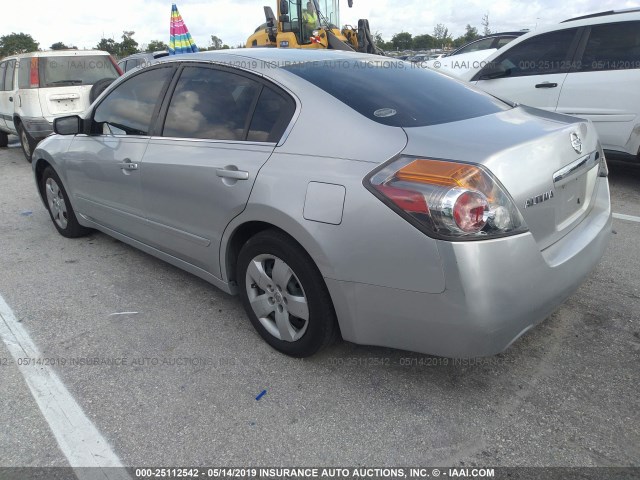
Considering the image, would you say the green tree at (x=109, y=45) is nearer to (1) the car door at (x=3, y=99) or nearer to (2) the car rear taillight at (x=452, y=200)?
(1) the car door at (x=3, y=99)

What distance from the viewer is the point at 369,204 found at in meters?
2.18

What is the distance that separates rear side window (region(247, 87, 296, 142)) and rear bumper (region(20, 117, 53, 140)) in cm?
686

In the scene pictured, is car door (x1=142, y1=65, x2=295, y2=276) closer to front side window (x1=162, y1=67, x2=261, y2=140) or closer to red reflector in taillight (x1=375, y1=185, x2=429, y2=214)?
front side window (x1=162, y1=67, x2=261, y2=140)

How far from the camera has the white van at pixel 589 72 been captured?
17.6 feet

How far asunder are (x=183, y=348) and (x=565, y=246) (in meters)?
2.07

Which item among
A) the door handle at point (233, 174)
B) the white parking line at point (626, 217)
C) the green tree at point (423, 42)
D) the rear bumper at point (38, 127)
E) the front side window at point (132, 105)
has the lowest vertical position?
the green tree at point (423, 42)

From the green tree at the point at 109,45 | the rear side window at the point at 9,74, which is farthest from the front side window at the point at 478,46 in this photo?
the green tree at the point at 109,45

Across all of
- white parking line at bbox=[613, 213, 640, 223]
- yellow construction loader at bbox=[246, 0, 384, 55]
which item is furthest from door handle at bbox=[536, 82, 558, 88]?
yellow construction loader at bbox=[246, 0, 384, 55]

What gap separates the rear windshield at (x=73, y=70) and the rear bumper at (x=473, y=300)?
319 inches

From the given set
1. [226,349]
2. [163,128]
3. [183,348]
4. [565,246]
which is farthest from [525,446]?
[163,128]

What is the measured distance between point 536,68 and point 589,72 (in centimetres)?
66

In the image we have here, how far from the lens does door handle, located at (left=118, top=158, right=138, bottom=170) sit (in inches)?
137

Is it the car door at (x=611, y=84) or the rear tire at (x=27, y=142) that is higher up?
the car door at (x=611, y=84)

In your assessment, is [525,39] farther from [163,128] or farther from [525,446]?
[525,446]
